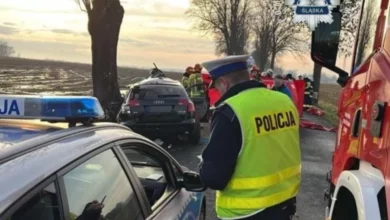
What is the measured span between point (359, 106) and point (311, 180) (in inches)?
217

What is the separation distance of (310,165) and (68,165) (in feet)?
26.7

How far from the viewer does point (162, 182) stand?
3.90 metres

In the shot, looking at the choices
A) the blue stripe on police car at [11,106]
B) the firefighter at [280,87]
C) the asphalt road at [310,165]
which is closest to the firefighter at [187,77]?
the asphalt road at [310,165]

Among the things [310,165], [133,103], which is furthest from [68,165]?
[133,103]

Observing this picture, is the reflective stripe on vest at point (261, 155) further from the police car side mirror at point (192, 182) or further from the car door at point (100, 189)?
the car door at point (100, 189)

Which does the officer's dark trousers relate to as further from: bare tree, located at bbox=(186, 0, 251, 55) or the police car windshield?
bare tree, located at bbox=(186, 0, 251, 55)

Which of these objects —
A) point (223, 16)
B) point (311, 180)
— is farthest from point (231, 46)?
point (311, 180)

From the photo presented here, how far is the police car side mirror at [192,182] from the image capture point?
3644 mm

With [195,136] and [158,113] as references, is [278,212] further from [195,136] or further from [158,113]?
[195,136]

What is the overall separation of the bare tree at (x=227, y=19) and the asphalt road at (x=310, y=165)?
31.4 metres

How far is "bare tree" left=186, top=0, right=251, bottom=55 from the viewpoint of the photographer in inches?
1827

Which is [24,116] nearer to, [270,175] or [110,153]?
[110,153]

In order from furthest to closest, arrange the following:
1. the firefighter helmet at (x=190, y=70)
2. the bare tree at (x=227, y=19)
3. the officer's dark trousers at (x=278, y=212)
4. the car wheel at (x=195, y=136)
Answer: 1. the bare tree at (x=227, y=19)
2. the firefighter helmet at (x=190, y=70)
3. the car wheel at (x=195, y=136)
4. the officer's dark trousers at (x=278, y=212)

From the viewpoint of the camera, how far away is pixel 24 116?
2.67 metres
